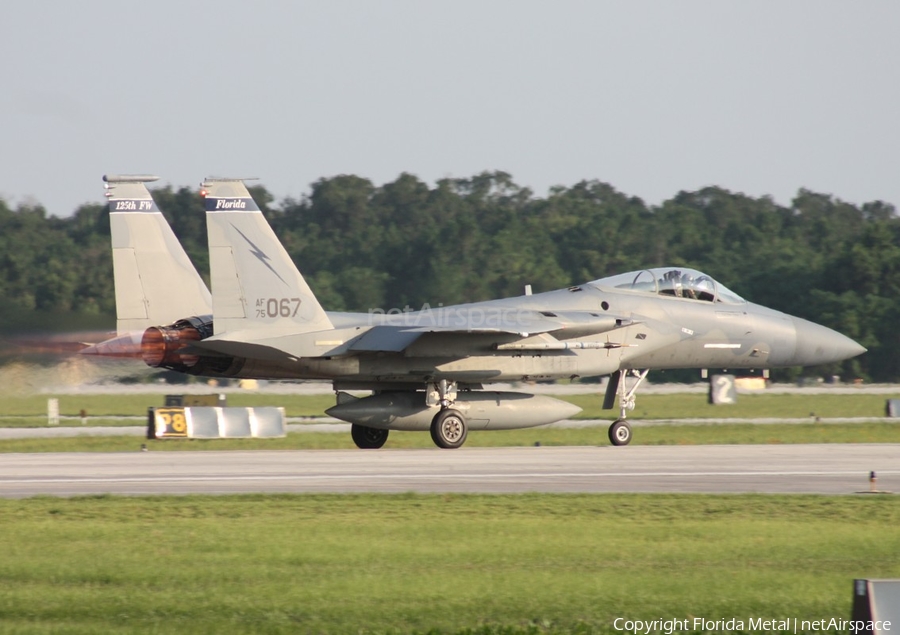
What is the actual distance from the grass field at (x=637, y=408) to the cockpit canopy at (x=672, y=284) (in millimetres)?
9214

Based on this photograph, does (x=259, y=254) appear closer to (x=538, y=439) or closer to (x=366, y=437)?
(x=366, y=437)

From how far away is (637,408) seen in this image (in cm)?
3594

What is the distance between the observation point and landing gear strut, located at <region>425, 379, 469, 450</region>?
66.3ft

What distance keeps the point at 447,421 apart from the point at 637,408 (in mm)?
16963

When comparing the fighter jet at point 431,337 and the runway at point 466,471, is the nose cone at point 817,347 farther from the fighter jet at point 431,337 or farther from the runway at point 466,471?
the runway at point 466,471

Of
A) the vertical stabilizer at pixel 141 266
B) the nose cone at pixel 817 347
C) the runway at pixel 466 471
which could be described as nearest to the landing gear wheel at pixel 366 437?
the runway at pixel 466 471

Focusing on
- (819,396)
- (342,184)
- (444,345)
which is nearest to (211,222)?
(444,345)

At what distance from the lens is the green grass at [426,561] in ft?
24.0

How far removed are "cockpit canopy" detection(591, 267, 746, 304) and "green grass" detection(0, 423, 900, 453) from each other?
10.1ft

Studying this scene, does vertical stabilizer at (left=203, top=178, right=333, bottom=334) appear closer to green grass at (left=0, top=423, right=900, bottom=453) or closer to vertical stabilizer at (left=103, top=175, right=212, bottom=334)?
vertical stabilizer at (left=103, top=175, right=212, bottom=334)

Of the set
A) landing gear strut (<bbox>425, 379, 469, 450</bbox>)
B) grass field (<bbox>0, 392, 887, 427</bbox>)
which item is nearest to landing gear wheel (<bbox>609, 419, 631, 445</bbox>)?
landing gear strut (<bbox>425, 379, 469, 450</bbox>)

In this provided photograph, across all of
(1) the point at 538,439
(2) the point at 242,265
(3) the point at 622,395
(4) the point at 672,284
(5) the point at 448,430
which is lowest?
(1) the point at 538,439

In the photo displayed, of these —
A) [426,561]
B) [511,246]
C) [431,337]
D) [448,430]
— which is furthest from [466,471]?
[511,246]


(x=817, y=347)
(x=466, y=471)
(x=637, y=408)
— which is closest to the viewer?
(x=466, y=471)
